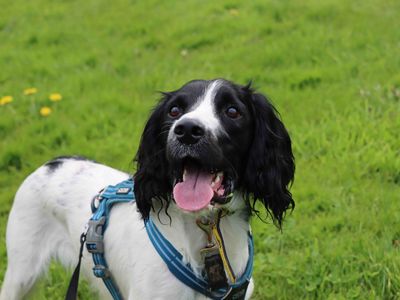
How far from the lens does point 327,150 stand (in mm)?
4938

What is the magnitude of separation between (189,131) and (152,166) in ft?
1.47

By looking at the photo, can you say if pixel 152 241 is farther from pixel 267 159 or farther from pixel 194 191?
pixel 267 159

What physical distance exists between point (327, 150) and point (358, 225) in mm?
976

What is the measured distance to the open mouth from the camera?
7.93ft

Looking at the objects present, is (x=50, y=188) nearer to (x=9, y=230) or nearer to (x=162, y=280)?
(x=9, y=230)

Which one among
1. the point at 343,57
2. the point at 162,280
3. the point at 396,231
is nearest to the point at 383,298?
the point at 396,231

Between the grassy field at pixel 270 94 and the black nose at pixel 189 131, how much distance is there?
1641 mm

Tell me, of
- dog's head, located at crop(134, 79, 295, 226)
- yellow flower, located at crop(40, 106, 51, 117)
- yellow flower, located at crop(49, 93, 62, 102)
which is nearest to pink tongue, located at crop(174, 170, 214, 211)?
dog's head, located at crop(134, 79, 295, 226)

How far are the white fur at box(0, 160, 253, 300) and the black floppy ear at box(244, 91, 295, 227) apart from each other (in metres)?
0.12

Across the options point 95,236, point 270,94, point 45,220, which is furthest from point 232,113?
point 270,94

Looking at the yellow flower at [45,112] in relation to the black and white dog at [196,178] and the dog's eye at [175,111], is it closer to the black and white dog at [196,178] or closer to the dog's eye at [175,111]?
the black and white dog at [196,178]

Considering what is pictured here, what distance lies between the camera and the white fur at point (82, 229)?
2.69m

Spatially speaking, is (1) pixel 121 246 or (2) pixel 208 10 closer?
(1) pixel 121 246

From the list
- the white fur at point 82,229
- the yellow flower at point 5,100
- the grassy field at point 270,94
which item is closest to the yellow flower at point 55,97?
the grassy field at point 270,94
